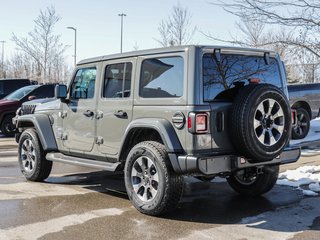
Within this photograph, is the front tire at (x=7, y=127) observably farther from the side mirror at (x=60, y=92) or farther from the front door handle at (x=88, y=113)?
the front door handle at (x=88, y=113)

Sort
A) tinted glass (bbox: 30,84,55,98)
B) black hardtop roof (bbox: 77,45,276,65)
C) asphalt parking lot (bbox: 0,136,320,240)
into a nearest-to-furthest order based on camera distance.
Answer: asphalt parking lot (bbox: 0,136,320,240)
black hardtop roof (bbox: 77,45,276,65)
tinted glass (bbox: 30,84,55,98)

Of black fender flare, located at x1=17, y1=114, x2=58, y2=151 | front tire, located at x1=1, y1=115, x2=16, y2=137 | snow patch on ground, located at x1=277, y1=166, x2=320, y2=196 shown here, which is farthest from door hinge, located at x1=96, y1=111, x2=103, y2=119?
front tire, located at x1=1, y1=115, x2=16, y2=137

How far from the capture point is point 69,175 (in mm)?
8312

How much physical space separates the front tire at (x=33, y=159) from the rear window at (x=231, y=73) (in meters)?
3.45

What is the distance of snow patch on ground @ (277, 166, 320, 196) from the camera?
22.2 ft

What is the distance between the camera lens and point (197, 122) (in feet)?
16.5

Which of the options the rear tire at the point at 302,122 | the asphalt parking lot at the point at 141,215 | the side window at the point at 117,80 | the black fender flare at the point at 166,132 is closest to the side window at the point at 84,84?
the side window at the point at 117,80

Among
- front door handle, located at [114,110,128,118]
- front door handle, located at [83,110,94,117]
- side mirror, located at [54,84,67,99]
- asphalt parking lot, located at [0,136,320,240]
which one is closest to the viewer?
asphalt parking lot, located at [0,136,320,240]

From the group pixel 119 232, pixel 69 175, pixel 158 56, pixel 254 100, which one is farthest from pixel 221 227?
pixel 69 175

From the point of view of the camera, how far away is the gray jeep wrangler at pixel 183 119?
5105 millimetres

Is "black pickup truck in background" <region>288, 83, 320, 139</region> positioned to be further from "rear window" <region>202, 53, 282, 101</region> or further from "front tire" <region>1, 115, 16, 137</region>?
"front tire" <region>1, 115, 16, 137</region>

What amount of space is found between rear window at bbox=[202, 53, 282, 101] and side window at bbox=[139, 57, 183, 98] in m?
0.32

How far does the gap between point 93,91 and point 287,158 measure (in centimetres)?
286

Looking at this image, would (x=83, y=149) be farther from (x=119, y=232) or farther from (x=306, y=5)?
(x=306, y=5)
